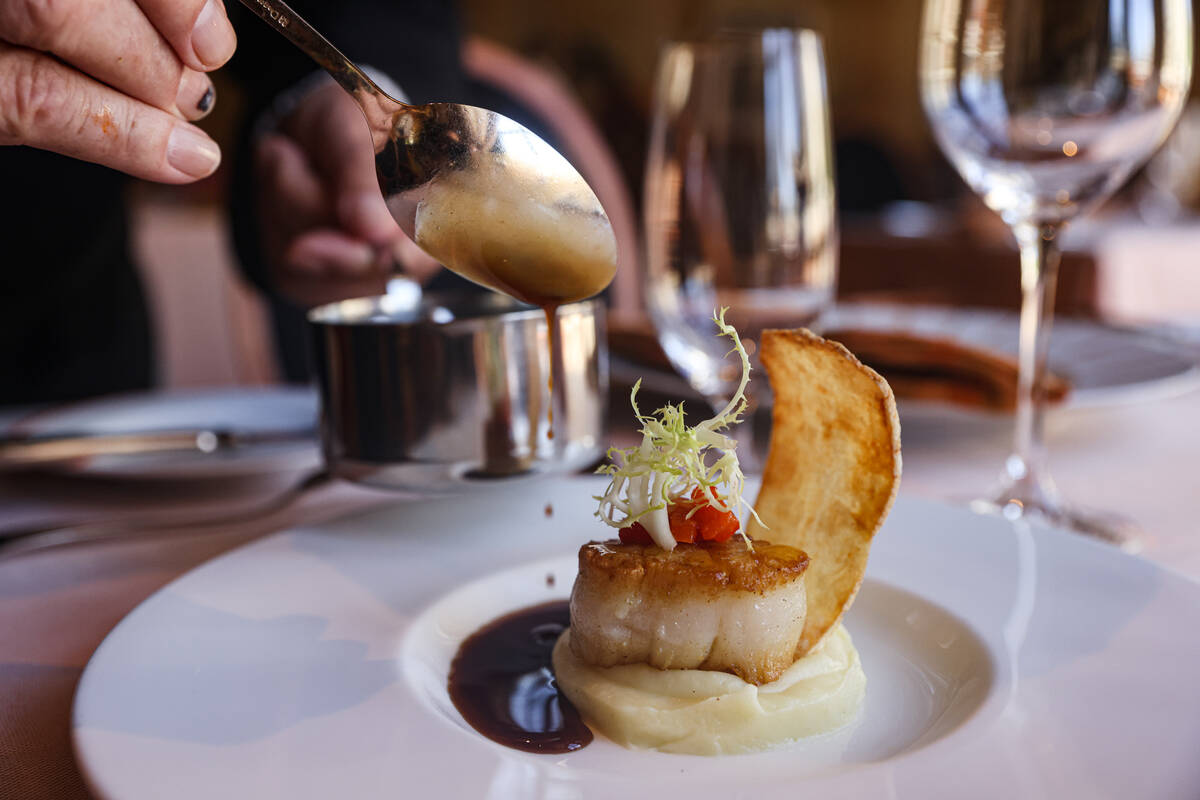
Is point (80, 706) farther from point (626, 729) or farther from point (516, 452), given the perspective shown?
point (516, 452)

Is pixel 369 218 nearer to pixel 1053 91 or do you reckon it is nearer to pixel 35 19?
pixel 35 19

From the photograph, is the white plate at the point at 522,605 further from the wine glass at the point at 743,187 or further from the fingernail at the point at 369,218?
the fingernail at the point at 369,218

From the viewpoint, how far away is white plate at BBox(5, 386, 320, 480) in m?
1.41

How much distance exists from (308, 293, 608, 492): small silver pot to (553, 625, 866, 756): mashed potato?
33 cm

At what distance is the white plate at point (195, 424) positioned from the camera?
1.41 metres

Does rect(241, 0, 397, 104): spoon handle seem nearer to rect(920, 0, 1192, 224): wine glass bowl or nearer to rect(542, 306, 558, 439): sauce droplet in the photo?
rect(542, 306, 558, 439): sauce droplet

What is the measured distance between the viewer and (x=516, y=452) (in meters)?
1.23

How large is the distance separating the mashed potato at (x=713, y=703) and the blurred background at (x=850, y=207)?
1924 millimetres

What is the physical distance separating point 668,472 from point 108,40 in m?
0.65

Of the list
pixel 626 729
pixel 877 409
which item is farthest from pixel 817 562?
pixel 626 729

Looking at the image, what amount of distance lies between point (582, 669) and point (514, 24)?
1024 centimetres

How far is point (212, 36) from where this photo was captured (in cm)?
95

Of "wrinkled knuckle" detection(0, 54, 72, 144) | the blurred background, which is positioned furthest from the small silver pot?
the blurred background

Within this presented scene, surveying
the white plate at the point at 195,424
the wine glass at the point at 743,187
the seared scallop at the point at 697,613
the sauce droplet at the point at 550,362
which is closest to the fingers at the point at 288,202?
the white plate at the point at 195,424
